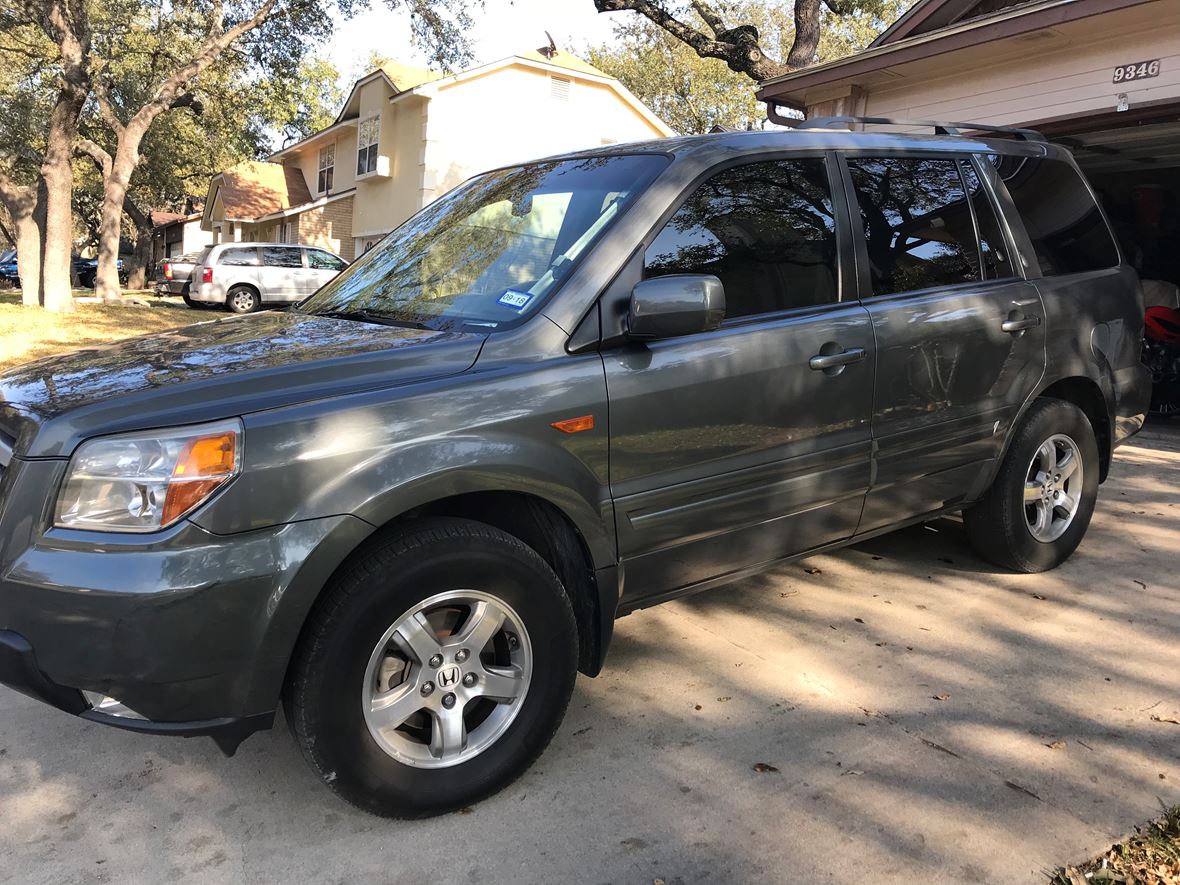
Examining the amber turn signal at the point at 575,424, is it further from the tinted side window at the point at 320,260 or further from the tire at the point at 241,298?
the tinted side window at the point at 320,260

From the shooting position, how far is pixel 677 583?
3.12 metres

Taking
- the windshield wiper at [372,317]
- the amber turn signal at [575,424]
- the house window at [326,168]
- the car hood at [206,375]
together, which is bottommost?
the amber turn signal at [575,424]

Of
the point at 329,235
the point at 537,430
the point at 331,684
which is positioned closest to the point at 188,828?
the point at 331,684

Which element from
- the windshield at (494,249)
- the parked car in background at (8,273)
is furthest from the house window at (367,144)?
the windshield at (494,249)

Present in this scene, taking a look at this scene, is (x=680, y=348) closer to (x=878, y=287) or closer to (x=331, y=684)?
(x=878, y=287)

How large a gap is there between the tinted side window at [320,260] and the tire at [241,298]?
1624mm

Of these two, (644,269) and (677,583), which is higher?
(644,269)

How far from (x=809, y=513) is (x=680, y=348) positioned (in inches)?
34.6

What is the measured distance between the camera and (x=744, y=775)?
9.22 ft

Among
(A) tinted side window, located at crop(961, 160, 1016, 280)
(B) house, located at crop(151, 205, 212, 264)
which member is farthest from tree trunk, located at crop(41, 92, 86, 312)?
(B) house, located at crop(151, 205, 212, 264)

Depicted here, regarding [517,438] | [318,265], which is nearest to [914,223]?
[517,438]

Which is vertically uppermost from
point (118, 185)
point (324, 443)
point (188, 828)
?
point (118, 185)

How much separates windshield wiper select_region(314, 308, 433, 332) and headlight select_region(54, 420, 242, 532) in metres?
0.89

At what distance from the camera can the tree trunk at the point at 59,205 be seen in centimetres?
1677
